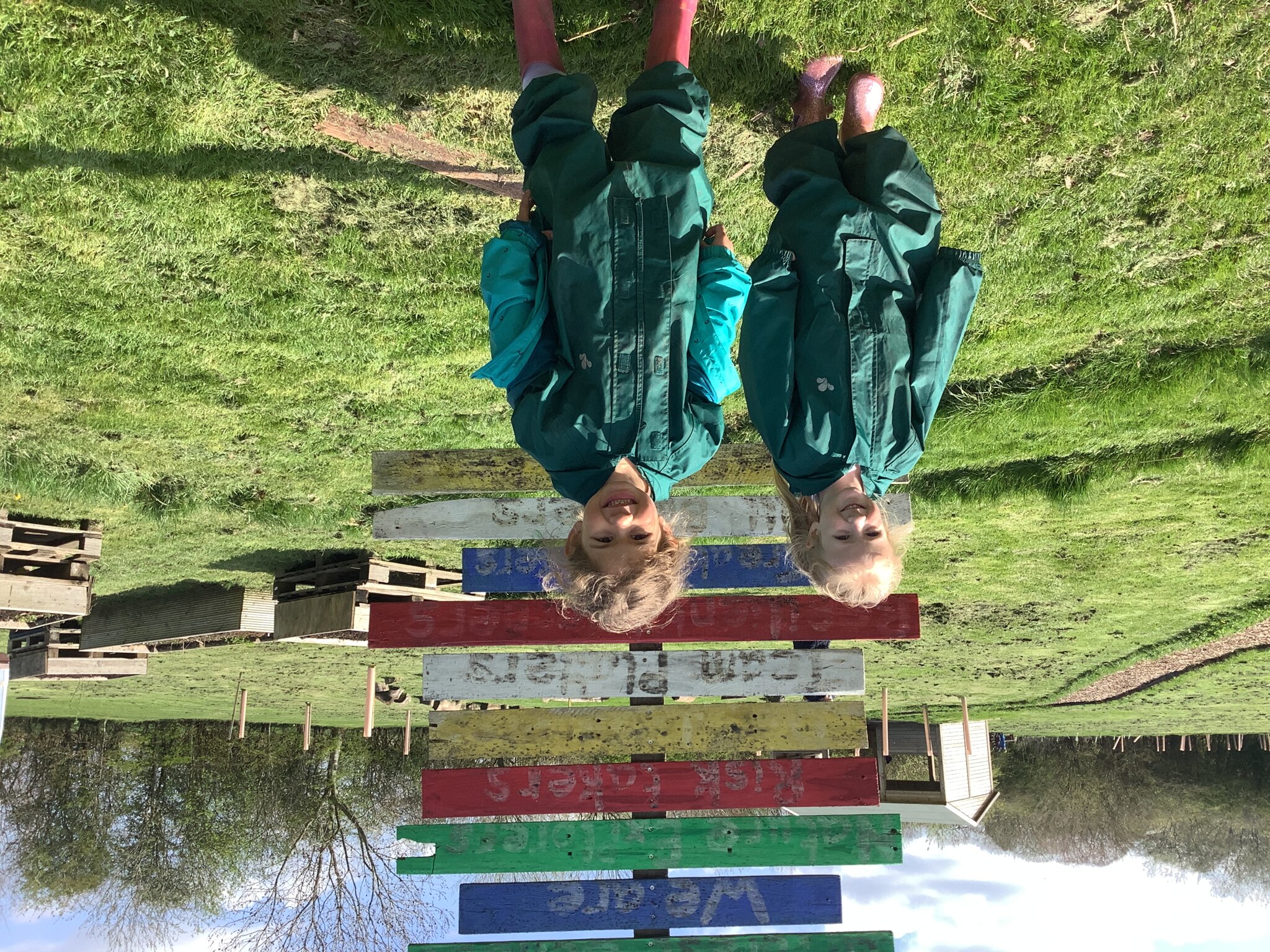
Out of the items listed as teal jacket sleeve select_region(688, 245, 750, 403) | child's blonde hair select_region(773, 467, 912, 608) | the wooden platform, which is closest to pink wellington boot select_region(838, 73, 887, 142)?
teal jacket sleeve select_region(688, 245, 750, 403)

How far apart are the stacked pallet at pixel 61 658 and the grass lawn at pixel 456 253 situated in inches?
89.6

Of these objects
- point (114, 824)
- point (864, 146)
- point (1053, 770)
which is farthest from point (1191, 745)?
point (114, 824)

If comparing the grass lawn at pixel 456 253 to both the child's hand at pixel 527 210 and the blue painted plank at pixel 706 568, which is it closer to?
the child's hand at pixel 527 210

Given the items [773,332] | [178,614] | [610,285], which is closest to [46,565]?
[178,614]

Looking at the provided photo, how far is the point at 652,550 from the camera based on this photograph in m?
3.31

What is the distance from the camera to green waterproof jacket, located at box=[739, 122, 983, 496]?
3238 mm

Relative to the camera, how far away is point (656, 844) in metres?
4.59

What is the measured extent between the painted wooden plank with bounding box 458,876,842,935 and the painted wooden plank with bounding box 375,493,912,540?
1.82m

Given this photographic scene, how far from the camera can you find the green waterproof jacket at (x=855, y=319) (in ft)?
10.6

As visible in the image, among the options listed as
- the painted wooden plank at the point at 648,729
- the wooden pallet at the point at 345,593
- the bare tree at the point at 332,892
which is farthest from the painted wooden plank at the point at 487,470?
the bare tree at the point at 332,892

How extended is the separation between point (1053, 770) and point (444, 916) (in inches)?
660

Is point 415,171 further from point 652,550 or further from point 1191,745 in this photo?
point 1191,745

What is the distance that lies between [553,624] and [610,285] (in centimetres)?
222

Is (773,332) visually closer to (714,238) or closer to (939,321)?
(714,238)
